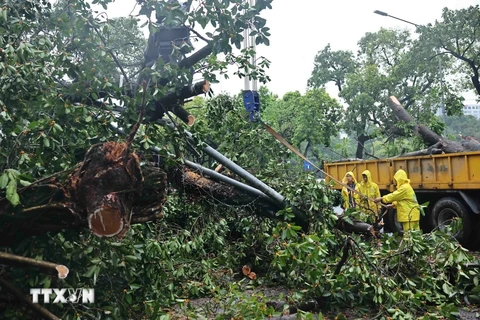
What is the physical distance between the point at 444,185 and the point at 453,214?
567mm

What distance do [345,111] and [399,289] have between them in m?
24.6

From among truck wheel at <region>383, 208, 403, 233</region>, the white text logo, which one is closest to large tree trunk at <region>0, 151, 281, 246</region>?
the white text logo

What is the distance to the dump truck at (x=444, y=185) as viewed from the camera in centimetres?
927

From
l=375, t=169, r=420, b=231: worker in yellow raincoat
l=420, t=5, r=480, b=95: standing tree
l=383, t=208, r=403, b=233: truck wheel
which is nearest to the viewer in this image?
l=375, t=169, r=420, b=231: worker in yellow raincoat

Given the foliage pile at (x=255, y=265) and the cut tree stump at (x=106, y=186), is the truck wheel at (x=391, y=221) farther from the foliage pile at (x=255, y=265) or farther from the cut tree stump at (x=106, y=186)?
the cut tree stump at (x=106, y=186)

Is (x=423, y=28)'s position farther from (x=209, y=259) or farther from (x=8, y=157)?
(x=8, y=157)

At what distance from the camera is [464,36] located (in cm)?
1947

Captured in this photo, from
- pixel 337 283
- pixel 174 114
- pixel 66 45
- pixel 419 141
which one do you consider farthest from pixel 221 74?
pixel 419 141

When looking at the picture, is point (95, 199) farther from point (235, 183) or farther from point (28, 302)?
point (235, 183)

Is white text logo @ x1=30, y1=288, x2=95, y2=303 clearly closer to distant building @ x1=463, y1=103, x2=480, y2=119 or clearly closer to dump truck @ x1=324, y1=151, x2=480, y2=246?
dump truck @ x1=324, y1=151, x2=480, y2=246

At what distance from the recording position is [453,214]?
9805mm

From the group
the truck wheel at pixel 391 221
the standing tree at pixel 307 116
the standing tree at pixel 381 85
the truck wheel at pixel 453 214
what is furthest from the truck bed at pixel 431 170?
the standing tree at pixel 381 85

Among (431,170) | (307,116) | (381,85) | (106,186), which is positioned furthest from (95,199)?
(381,85)

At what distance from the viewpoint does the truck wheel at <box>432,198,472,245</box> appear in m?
9.35
